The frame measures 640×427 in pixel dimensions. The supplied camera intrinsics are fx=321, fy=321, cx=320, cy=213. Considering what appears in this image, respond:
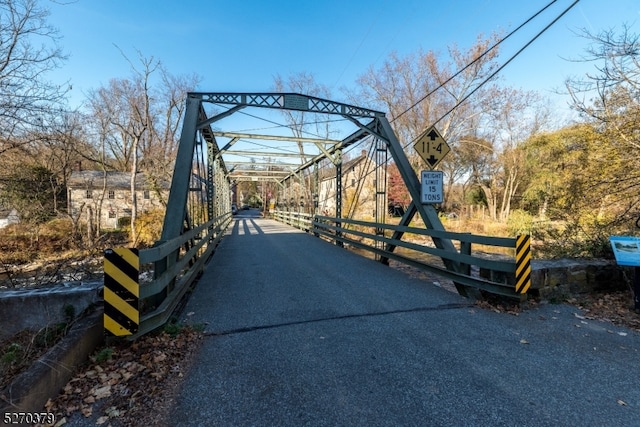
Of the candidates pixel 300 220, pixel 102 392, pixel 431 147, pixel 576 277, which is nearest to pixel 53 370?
pixel 102 392

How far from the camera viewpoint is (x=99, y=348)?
116 inches

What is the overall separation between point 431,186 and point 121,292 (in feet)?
17.1

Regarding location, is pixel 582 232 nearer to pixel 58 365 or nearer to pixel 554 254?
pixel 554 254

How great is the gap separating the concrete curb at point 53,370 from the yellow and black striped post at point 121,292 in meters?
0.16

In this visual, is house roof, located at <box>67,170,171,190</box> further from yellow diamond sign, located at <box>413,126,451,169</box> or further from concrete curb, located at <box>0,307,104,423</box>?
concrete curb, located at <box>0,307,104,423</box>

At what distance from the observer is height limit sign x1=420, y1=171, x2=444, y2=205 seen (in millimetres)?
6066

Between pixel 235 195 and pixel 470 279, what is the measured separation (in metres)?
80.8

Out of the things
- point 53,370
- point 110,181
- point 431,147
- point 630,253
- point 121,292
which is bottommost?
point 53,370

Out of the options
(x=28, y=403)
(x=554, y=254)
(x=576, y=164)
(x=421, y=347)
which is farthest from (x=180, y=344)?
(x=576, y=164)

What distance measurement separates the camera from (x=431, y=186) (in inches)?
240

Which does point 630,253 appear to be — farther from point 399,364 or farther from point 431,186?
point 399,364

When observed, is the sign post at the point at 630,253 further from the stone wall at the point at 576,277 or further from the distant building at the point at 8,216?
the distant building at the point at 8,216

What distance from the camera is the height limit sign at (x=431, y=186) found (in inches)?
239

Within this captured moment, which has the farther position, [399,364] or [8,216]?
[8,216]
